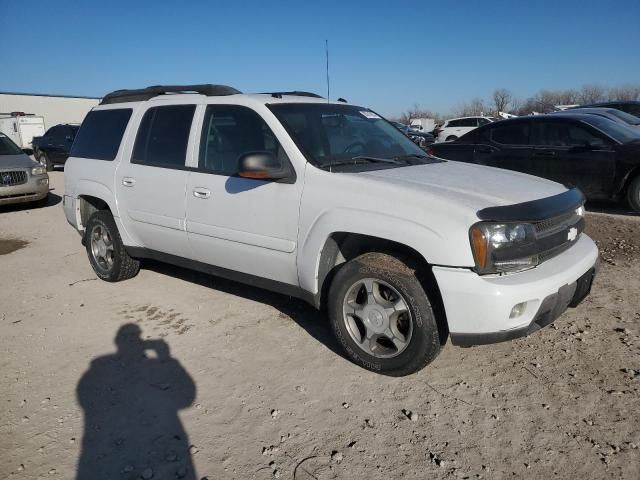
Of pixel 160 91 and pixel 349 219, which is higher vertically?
pixel 160 91

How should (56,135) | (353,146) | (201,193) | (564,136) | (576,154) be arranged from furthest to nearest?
(56,135) < (564,136) < (576,154) < (201,193) < (353,146)

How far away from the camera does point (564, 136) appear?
790cm

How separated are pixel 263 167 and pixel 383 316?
1259mm

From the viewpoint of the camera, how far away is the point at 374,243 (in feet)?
10.9

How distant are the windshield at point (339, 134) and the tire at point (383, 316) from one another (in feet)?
2.79

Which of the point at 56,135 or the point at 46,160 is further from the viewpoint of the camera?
the point at 46,160

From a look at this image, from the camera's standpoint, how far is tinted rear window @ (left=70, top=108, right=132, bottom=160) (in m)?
4.98

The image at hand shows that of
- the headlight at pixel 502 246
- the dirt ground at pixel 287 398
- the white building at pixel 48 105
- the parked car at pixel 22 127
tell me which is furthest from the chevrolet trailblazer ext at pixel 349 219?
the white building at pixel 48 105

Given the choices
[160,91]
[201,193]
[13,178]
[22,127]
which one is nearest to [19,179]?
[13,178]

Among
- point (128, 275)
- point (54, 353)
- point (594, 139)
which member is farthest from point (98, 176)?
point (594, 139)

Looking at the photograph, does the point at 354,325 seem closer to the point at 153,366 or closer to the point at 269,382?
the point at 269,382

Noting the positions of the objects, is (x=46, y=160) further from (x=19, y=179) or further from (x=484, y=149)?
(x=484, y=149)

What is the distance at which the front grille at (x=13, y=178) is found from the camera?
9.73 meters

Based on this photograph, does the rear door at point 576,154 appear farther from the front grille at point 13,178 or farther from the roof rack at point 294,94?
the front grille at point 13,178
